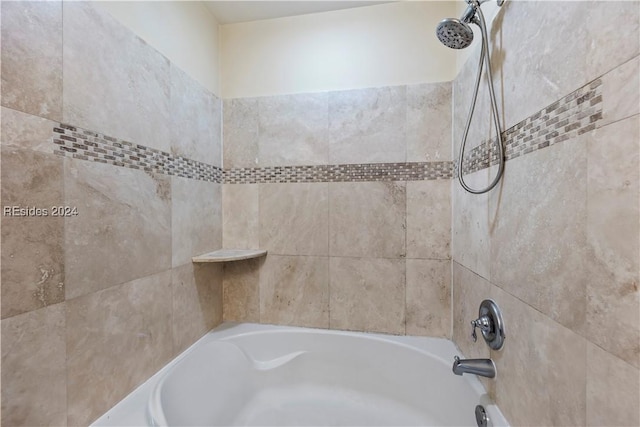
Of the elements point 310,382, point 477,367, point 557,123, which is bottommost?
point 310,382

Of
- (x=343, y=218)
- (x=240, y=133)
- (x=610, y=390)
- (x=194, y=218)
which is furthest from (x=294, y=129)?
(x=610, y=390)

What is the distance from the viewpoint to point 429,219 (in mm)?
1550

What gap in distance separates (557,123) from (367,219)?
1.02 m

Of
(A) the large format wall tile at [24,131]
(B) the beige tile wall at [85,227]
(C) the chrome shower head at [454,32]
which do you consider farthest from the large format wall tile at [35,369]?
(C) the chrome shower head at [454,32]

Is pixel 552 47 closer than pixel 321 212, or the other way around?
pixel 552 47

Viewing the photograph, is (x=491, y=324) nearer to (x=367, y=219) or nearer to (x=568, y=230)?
(x=568, y=230)

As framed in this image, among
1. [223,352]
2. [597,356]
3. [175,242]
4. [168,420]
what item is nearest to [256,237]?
[175,242]

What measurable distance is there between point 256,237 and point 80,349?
0.99 metres

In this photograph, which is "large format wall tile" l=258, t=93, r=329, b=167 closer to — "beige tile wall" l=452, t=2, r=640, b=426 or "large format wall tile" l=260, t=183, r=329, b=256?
"large format wall tile" l=260, t=183, r=329, b=256

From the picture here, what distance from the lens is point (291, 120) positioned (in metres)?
1.68

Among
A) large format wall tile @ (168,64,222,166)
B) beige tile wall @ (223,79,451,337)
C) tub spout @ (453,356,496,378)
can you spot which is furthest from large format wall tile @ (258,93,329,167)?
tub spout @ (453,356,496,378)

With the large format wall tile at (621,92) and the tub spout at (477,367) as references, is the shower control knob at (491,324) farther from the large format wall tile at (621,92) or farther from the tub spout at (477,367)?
the large format wall tile at (621,92)

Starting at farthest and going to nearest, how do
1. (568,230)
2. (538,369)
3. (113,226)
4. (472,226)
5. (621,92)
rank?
(472,226)
(113,226)
(538,369)
(568,230)
(621,92)

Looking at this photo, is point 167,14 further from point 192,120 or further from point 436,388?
point 436,388
